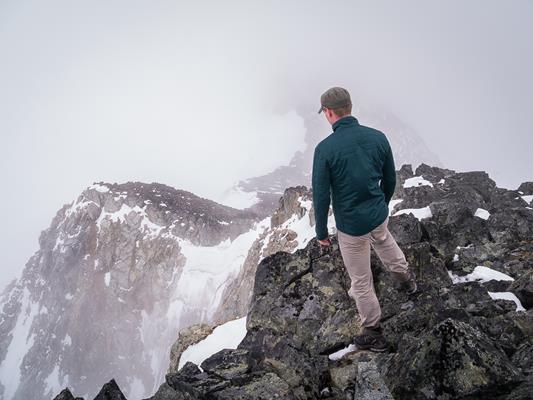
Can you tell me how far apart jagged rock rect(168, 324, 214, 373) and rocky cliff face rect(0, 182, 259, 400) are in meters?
46.3

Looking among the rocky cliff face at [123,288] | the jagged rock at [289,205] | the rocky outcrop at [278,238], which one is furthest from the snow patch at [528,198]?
the rocky cliff face at [123,288]

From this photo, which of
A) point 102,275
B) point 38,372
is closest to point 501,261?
point 102,275

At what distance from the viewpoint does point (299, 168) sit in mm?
186625

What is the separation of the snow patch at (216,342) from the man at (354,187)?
5.83 m

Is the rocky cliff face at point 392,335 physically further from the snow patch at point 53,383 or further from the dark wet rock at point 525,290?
the snow patch at point 53,383

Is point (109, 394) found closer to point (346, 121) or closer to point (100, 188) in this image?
point (346, 121)

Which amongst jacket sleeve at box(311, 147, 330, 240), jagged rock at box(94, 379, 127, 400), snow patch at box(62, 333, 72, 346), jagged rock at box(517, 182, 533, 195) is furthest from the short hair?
snow patch at box(62, 333, 72, 346)

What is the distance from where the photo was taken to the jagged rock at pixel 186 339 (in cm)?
1437

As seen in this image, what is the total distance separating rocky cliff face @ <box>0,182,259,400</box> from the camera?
2665 inches

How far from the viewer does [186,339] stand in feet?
50.3

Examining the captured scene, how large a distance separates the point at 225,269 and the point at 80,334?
122 feet

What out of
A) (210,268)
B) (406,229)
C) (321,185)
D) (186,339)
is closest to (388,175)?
(321,185)

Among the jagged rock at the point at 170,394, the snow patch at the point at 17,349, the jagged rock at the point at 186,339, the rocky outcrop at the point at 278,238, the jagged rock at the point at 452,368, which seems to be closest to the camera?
the jagged rock at the point at 452,368

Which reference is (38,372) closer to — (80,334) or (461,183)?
(80,334)
